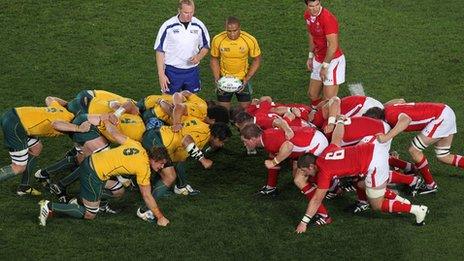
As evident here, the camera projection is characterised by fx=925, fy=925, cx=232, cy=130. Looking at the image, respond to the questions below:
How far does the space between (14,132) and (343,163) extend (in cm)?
408

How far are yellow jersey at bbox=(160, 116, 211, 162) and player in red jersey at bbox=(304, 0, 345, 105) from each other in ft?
6.38

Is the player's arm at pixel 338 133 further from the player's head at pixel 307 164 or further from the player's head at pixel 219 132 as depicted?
the player's head at pixel 219 132

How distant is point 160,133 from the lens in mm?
11539

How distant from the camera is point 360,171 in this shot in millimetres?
10711

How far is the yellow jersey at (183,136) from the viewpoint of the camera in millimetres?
11523

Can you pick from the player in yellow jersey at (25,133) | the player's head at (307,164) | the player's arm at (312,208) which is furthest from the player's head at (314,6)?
the player in yellow jersey at (25,133)

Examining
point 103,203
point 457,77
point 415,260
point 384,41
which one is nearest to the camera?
point 415,260

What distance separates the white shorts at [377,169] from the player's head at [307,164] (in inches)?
25.4

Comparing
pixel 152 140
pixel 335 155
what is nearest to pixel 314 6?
pixel 335 155

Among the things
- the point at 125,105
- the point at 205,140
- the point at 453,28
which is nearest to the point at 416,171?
the point at 205,140

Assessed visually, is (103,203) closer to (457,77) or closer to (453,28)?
(457,77)

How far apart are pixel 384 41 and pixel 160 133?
6001mm

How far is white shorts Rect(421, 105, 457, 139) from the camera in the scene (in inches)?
451

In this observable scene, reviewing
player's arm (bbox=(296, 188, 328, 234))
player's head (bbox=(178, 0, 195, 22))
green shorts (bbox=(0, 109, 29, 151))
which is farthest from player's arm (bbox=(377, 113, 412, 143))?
green shorts (bbox=(0, 109, 29, 151))
